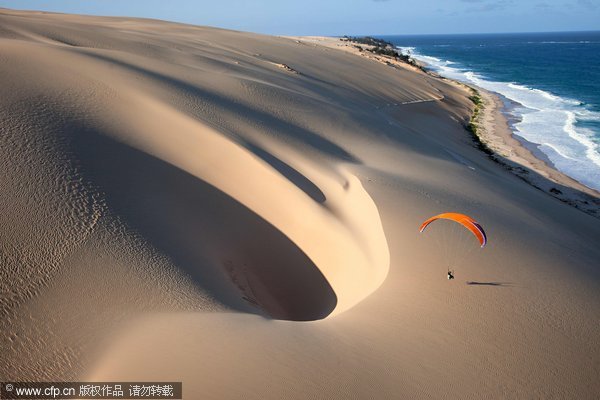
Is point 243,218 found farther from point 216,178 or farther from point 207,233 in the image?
point 216,178

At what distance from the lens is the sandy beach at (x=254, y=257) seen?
6.48 m

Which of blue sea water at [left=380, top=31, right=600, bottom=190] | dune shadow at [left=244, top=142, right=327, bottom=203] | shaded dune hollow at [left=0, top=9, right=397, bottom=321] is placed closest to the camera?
shaded dune hollow at [left=0, top=9, right=397, bottom=321]

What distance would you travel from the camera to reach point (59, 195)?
905cm

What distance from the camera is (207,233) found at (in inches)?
394

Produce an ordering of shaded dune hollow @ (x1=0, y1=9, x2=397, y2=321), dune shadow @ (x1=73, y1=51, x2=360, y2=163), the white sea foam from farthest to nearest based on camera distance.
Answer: the white sea foam < dune shadow @ (x1=73, y1=51, x2=360, y2=163) < shaded dune hollow @ (x1=0, y1=9, x2=397, y2=321)

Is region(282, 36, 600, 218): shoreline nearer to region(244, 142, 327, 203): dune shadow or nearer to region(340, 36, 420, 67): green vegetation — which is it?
region(244, 142, 327, 203): dune shadow

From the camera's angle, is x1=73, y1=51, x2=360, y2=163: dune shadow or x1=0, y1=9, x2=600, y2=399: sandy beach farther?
x1=73, y1=51, x2=360, y2=163: dune shadow

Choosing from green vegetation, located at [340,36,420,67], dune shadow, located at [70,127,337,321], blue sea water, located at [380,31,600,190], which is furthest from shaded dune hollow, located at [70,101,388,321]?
green vegetation, located at [340,36,420,67]

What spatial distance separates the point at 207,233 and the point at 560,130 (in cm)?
2954

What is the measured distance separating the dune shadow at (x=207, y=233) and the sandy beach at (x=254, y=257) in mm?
46

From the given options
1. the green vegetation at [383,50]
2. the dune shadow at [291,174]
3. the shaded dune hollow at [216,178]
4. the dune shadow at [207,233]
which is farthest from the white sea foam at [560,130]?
the dune shadow at [207,233]

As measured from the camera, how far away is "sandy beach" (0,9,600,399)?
6477mm

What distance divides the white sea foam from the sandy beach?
9.52 metres

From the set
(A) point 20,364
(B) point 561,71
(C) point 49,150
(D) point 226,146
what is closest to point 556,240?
(D) point 226,146
